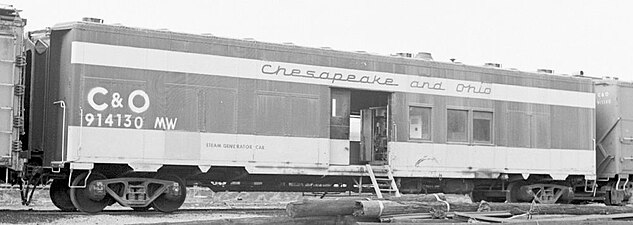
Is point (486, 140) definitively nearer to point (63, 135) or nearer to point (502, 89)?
point (502, 89)

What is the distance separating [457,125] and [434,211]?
7119 millimetres

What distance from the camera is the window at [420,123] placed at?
59.3ft

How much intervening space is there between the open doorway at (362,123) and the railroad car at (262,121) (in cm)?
3

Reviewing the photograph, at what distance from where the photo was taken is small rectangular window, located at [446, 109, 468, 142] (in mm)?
18547

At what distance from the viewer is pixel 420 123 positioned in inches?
716

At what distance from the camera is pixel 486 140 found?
1906 cm

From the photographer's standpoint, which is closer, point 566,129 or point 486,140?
point 486,140

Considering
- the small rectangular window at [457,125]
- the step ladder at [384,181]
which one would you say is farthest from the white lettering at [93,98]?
the small rectangular window at [457,125]

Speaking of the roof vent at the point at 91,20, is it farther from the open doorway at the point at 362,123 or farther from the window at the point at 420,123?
the window at the point at 420,123

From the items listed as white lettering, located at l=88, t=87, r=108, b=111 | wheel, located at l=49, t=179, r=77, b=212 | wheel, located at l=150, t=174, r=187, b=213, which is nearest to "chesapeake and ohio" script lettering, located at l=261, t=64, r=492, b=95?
wheel, located at l=150, t=174, r=187, b=213

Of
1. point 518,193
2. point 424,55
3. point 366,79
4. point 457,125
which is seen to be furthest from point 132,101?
point 518,193

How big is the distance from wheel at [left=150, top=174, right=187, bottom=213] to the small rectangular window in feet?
20.0

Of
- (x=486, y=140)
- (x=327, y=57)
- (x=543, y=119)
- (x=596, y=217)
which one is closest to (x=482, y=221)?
(x=596, y=217)

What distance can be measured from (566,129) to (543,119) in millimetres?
778
